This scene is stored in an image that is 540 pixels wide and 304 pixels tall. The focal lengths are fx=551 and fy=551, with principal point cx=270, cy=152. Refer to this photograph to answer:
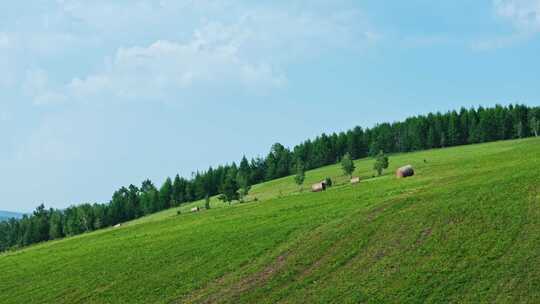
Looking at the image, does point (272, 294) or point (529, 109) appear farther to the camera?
point (529, 109)

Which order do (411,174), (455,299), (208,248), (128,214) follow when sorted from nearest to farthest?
1. (455,299)
2. (208,248)
3. (411,174)
4. (128,214)

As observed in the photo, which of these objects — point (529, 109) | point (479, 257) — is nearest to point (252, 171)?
point (529, 109)

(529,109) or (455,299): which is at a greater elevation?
(529,109)

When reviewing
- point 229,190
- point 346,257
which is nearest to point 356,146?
point 229,190

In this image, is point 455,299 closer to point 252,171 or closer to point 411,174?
point 411,174

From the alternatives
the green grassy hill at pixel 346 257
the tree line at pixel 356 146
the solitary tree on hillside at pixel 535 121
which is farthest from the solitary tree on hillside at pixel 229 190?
the solitary tree on hillside at pixel 535 121

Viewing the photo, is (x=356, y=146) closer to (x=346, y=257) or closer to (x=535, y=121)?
(x=535, y=121)

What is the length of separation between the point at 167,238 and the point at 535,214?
32771 mm

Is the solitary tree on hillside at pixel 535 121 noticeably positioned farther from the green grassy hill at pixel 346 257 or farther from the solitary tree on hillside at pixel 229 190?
the green grassy hill at pixel 346 257

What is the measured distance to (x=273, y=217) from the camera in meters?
53.0

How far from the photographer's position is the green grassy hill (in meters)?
28.3

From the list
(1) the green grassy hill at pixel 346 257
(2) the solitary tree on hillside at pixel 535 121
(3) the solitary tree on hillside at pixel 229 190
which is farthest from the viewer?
(2) the solitary tree on hillside at pixel 535 121

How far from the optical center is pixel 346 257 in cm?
3428

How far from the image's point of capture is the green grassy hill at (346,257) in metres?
28.3
